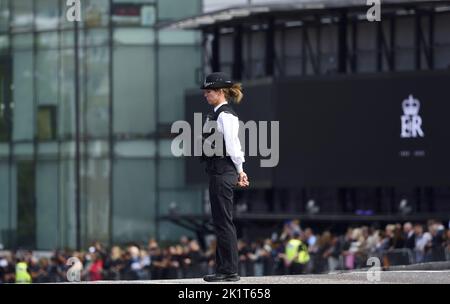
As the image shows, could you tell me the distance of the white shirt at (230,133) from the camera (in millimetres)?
15453

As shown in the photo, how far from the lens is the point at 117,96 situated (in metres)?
50.7

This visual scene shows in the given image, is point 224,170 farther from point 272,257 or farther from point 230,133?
point 272,257

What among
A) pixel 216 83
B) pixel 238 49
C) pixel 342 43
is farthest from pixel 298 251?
pixel 216 83

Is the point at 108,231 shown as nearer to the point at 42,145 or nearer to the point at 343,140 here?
the point at 42,145

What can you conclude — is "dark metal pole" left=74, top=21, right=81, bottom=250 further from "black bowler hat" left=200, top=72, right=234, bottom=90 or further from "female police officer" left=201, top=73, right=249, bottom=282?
"black bowler hat" left=200, top=72, right=234, bottom=90

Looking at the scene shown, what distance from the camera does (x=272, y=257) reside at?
35969mm

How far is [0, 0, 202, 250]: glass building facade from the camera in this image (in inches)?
1976

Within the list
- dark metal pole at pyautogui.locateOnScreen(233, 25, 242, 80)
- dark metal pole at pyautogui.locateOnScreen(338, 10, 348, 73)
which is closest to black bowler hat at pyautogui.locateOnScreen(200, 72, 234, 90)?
dark metal pole at pyautogui.locateOnScreen(338, 10, 348, 73)

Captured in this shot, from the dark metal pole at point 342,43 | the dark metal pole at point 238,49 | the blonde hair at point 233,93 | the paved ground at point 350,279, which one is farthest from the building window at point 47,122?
the blonde hair at point 233,93

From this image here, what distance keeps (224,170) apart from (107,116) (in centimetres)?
3540

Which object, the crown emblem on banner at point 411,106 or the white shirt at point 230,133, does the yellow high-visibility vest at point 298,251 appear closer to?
the crown emblem on banner at point 411,106

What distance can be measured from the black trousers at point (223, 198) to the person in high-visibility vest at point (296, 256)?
59.7 feet

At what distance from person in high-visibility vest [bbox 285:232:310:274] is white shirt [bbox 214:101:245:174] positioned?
725 inches
